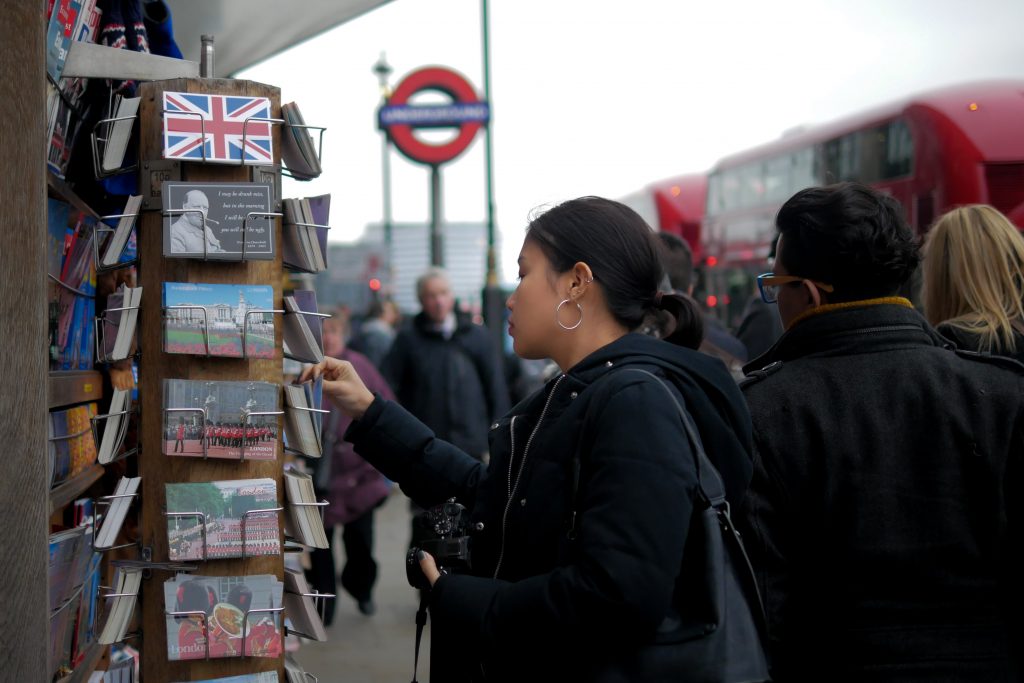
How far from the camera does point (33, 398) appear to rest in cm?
208

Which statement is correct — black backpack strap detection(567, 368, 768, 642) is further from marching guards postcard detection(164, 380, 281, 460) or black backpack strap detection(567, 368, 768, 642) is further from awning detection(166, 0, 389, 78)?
awning detection(166, 0, 389, 78)

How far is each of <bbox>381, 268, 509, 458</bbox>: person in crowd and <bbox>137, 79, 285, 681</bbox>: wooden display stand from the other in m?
4.85

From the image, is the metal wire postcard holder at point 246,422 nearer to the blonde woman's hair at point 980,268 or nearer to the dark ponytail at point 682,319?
the dark ponytail at point 682,319

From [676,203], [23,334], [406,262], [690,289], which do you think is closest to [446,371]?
[690,289]

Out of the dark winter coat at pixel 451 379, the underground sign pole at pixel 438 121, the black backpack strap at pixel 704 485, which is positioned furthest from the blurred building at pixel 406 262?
the black backpack strap at pixel 704 485

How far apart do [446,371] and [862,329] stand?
526 centimetres

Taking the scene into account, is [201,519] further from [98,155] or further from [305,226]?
[98,155]

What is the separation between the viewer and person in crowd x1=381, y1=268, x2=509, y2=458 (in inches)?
299

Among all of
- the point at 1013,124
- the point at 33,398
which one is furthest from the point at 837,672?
the point at 1013,124

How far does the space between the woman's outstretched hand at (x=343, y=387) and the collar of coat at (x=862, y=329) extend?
1.05 meters

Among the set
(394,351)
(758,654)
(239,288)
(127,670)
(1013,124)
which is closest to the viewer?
(758,654)

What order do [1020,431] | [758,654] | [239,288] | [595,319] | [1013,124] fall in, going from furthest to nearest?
[1013,124] < [239,288] < [1020,431] < [595,319] < [758,654]

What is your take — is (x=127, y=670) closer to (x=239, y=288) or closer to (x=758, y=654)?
(x=239, y=288)

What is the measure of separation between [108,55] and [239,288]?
62 centimetres
